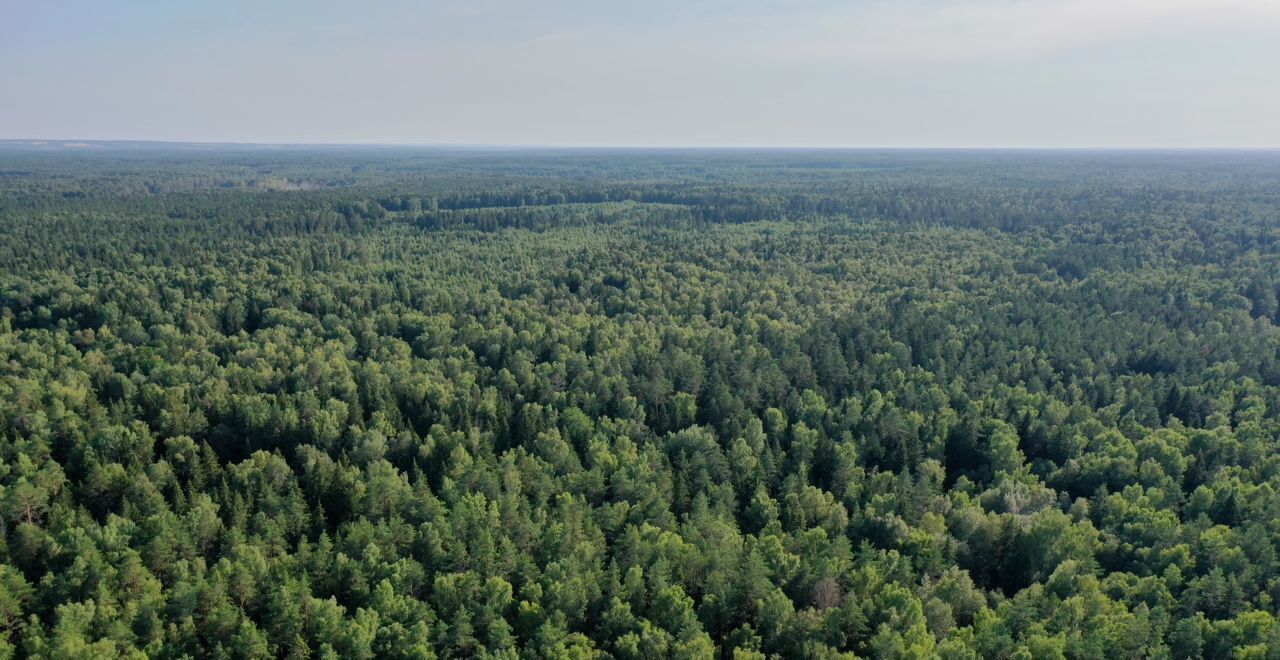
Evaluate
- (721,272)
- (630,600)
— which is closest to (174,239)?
(721,272)

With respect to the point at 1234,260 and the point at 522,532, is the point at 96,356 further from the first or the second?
the point at 1234,260

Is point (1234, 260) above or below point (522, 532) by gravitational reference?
above

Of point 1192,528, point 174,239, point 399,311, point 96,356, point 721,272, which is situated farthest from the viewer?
point 174,239

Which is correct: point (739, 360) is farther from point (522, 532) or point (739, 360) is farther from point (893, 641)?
point (893, 641)

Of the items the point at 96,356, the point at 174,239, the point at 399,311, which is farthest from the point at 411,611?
the point at 174,239

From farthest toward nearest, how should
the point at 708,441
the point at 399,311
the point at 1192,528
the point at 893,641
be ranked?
the point at 399,311, the point at 708,441, the point at 1192,528, the point at 893,641

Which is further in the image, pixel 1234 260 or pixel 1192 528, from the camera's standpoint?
pixel 1234 260
